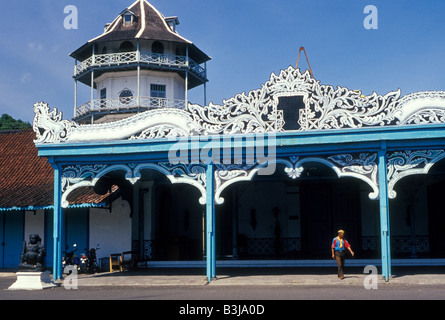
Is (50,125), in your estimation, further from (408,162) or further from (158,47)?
(158,47)

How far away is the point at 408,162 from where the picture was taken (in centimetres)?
1168

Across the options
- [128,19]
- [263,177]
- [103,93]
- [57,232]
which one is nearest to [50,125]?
[57,232]

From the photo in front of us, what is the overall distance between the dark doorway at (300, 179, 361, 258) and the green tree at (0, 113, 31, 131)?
97.1ft

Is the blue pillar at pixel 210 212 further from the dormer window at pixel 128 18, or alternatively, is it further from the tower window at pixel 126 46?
the dormer window at pixel 128 18

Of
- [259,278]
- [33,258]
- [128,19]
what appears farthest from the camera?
[128,19]

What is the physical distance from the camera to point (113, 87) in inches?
1308

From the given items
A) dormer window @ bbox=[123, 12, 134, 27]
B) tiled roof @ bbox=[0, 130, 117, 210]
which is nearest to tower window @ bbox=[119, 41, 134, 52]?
dormer window @ bbox=[123, 12, 134, 27]

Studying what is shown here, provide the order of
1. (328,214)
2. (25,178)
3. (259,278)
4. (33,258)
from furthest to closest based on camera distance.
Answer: (25,178)
(328,214)
(259,278)
(33,258)

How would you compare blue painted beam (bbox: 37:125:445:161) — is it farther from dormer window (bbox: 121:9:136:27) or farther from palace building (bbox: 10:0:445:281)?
dormer window (bbox: 121:9:136:27)

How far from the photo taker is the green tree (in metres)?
41.0

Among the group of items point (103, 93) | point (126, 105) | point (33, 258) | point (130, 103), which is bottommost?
point (33, 258)

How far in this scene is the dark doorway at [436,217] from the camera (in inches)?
657

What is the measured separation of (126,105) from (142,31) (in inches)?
193

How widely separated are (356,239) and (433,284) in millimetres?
5877
